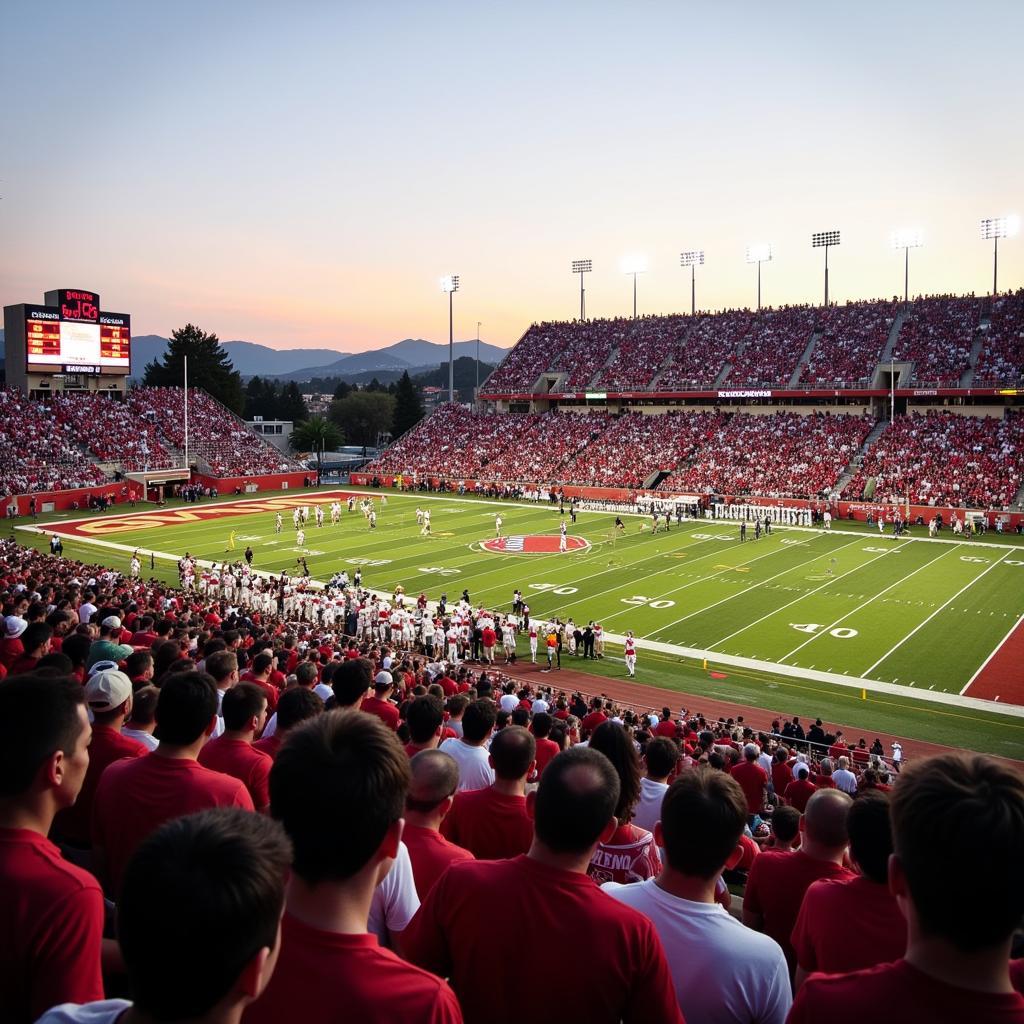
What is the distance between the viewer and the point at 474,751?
21.1 ft

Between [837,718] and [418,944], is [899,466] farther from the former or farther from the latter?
[418,944]

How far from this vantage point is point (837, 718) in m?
19.3

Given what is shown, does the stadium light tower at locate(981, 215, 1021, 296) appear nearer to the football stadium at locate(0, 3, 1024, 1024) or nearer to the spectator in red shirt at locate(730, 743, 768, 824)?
the football stadium at locate(0, 3, 1024, 1024)

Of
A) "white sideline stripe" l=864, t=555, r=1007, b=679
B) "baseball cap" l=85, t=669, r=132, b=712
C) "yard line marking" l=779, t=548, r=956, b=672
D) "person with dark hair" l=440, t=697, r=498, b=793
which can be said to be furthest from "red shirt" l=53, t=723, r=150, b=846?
"yard line marking" l=779, t=548, r=956, b=672

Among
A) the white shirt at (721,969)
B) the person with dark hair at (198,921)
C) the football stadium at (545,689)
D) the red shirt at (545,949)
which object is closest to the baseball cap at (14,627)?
the football stadium at (545,689)

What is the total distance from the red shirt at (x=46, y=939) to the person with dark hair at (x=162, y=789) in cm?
122

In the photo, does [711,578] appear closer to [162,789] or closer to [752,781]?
[752,781]

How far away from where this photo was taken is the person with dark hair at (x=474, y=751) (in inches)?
253

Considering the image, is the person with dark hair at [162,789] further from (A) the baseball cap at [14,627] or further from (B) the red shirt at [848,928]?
(A) the baseball cap at [14,627]

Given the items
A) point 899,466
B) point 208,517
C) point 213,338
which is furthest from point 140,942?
point 213,338

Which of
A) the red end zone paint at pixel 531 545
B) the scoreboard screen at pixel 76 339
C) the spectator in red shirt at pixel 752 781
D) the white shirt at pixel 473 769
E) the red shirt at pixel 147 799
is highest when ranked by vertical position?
the scoreboard screen at pixel 76 339

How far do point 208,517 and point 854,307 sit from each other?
46600 millimetres

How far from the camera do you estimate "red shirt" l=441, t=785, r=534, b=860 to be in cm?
478

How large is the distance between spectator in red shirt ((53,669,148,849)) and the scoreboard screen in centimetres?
5846
